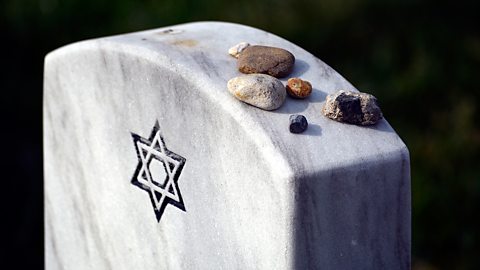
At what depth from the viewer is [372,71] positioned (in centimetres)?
267

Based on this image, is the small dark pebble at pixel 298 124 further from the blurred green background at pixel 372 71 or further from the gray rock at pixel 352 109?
the blurred green background at pixel 372 71

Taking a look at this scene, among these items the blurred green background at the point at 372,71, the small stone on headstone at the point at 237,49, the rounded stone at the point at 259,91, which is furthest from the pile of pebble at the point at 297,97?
the blurred green background at the point at 372,71

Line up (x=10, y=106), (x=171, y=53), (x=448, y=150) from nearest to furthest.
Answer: (x=171, y=53) < (x=448, y=150) < (x=10, y=106)

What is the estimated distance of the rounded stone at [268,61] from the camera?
121 cm

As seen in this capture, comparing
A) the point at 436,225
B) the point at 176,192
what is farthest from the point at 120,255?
the point at 436,225

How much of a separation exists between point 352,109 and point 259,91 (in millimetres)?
127

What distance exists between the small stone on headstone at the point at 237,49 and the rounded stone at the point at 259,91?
0.13 metres

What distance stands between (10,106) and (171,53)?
1.49 m

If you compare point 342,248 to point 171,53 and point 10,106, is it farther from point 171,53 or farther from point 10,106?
point 10,106

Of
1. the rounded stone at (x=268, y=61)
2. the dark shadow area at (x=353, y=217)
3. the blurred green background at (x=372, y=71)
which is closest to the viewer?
the dark shadow area at (x=353, y=217)

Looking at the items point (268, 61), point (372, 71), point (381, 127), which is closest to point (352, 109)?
point (381, 127)

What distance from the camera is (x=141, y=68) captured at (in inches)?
50.3

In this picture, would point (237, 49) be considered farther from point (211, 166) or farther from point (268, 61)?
point (211, 166)

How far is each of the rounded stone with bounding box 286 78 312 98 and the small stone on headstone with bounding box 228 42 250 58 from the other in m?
0.13
